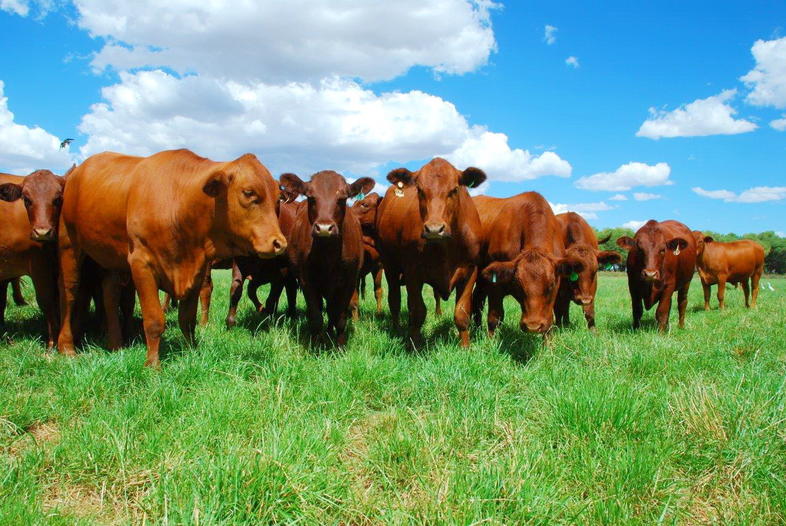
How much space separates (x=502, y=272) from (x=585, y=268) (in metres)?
1.59

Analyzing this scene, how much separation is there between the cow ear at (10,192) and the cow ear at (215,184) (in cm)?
295

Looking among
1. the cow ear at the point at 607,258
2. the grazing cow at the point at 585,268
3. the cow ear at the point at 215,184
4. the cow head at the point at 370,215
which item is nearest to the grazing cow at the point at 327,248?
the cow ear at the point at 215,184

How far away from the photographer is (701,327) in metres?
9.41

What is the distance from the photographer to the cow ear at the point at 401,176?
682cm

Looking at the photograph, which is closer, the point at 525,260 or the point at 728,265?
the point at 525,260

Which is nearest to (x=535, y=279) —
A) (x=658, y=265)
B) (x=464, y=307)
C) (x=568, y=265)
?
(x=568, y=265)

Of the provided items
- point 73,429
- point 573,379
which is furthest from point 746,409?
point 73,429

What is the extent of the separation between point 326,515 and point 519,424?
162 cm

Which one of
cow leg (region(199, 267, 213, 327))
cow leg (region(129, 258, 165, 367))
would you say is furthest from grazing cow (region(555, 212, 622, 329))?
cow leg (region(199, 267, 213, 327))

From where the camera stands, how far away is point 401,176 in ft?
22.7

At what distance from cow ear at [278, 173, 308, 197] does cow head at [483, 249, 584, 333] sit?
2.42m

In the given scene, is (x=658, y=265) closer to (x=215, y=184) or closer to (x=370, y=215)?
(x=370, y=215)

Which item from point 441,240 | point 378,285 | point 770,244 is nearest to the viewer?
point 441,240

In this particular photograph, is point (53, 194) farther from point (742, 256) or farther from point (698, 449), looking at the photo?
point (742, 256)
